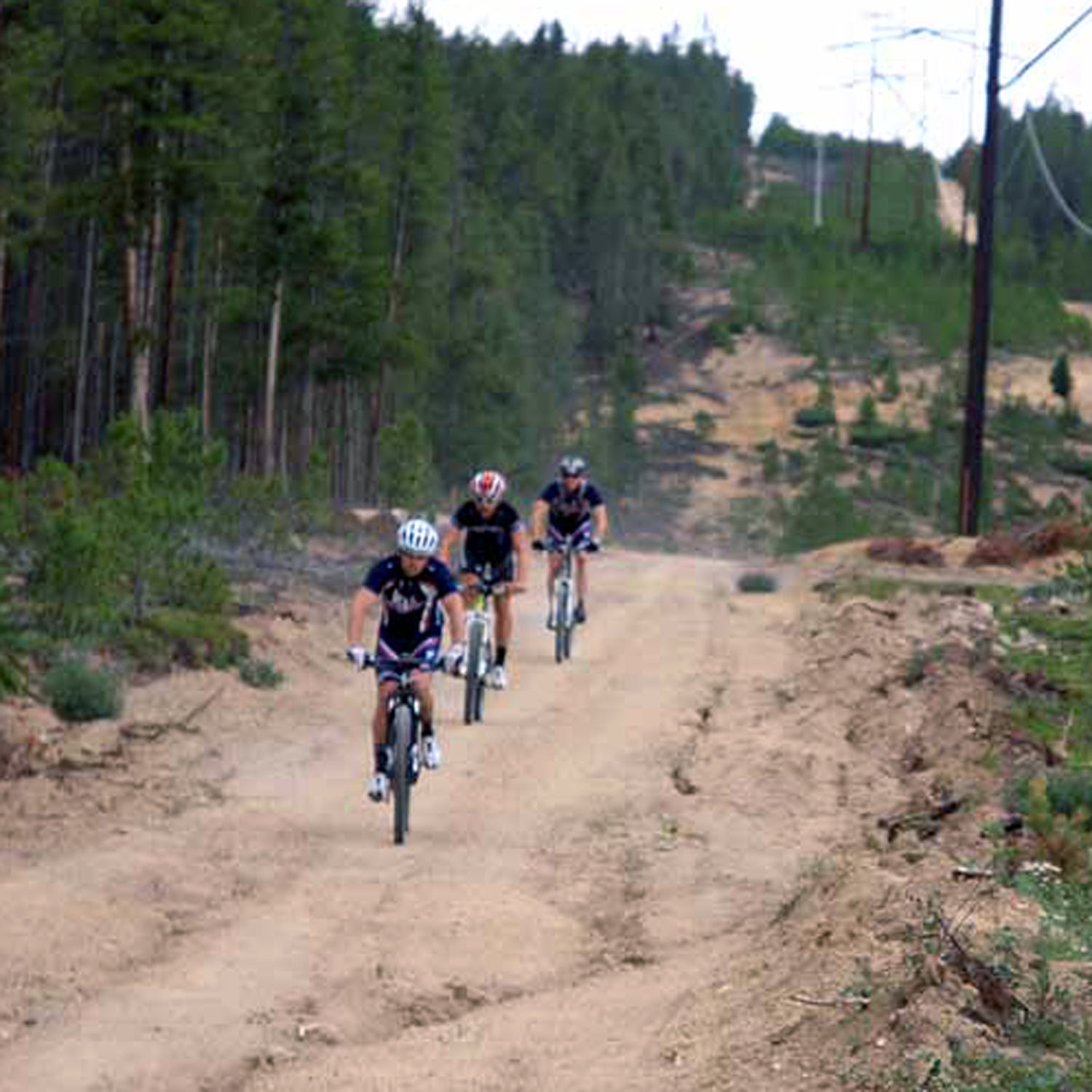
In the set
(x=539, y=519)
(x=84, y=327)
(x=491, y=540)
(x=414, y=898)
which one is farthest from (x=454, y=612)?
(x=84, y=327)

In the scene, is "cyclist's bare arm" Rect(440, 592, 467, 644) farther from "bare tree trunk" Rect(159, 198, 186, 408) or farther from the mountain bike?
"bare tree trunk" Rect(159, 198, 186, 408)

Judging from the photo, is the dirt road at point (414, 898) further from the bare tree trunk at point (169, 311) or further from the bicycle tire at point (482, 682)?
the bare tree trunk at point (169, 311)

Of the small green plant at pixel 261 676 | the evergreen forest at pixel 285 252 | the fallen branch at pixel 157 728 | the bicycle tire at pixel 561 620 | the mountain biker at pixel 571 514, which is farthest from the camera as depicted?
the evergreen forest at pixel 285 252

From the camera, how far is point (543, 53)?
128m

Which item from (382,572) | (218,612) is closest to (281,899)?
(382,572)

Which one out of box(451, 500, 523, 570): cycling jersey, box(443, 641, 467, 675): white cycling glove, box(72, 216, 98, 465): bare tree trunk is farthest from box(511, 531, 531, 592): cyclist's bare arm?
box(72, 216, 98, 465): bare tree trunk

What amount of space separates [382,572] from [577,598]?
9760 millimetres

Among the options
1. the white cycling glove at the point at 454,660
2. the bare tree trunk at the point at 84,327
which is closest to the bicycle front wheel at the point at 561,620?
the white cycling glove at the point at 454,660

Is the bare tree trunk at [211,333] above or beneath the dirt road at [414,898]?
above

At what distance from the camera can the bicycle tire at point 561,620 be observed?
2175 cm

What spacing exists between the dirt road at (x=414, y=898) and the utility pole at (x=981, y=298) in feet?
54.9

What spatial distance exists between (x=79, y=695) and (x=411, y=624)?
14.6 ft

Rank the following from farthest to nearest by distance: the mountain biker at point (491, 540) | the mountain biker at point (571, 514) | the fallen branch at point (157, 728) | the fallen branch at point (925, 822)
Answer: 1. the mountain biker at point (571, 514)
2. the mountain biker at point (491, 540)
3. the fallen branch at point (157, 728)
4. the fallen branch at point (925, 822)

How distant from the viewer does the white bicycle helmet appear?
12391 mm
